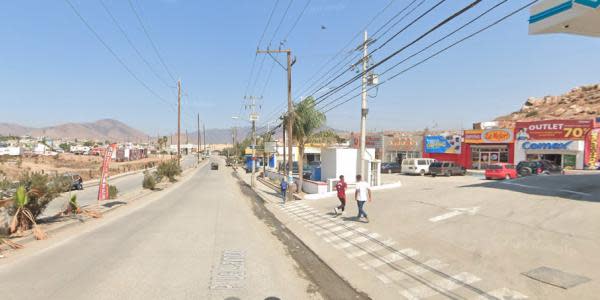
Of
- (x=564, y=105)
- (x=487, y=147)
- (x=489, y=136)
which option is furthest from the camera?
(x=564, y=105)

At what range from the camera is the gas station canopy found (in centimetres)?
1122

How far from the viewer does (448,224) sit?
1145cm

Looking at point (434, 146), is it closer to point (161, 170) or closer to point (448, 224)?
point (161, 170)

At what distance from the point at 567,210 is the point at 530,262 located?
4400 millimetres

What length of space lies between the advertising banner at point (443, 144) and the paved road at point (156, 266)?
3984 centimetres

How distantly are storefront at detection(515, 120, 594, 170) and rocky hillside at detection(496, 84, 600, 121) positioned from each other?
43.6 m

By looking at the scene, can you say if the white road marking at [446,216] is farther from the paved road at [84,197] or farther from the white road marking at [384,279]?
the paved road at [84,197]

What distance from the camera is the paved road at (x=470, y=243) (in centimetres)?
712

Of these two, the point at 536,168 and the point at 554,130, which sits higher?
the point at 554,130

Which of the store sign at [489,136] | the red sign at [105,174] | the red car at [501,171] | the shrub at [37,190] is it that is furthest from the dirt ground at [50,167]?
the store sign at [489,136]

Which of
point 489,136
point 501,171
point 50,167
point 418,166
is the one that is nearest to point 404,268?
point 501,171

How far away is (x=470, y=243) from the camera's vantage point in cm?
945

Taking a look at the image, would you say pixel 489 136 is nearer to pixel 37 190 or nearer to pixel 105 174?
pixel 105 174

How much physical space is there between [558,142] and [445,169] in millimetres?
11302
